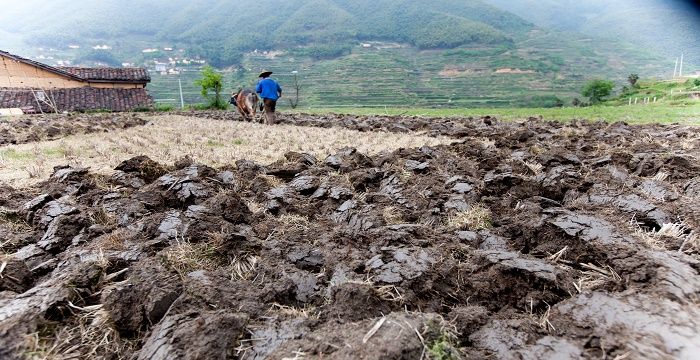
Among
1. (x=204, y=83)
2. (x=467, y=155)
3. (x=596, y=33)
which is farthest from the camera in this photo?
(x=596, y=33)

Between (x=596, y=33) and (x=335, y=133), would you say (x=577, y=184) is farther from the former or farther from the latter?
(x=596, y=33)

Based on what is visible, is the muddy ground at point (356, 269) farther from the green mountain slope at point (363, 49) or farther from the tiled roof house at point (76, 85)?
the green mountain slope at point (363, 49)

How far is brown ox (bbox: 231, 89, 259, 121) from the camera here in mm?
15734

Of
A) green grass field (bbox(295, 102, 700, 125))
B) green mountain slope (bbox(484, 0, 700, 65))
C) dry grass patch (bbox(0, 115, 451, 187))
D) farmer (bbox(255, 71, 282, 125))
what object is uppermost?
green mountain slope (bbox(484, 0, 700, 65))

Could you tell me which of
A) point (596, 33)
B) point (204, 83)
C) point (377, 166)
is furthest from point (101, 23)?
point (377, 166)

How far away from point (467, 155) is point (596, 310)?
4387mm

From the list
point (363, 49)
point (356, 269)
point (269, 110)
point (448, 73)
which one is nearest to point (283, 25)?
point (363, 49)

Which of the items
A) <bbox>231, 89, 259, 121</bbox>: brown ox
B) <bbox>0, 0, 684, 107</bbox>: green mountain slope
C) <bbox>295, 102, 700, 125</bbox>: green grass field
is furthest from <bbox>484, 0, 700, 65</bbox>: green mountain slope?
<bbox>231, 89, 259, 121</bbox>: brown ox

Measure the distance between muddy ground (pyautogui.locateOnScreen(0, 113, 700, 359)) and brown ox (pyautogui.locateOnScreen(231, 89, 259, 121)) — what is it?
38.5ft

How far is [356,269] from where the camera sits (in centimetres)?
233

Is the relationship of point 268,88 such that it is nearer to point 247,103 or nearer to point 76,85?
point 247,103

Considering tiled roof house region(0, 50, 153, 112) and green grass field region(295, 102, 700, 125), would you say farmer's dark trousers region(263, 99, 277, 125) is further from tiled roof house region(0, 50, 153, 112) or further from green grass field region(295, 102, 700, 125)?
tiled roof house region(0, 50, 153, 112)

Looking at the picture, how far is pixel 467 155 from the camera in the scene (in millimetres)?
5977

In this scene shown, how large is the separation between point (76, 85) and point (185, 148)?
1099 inches
